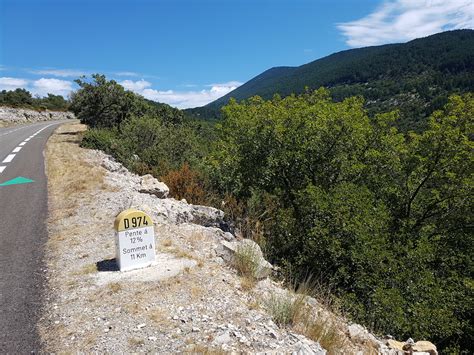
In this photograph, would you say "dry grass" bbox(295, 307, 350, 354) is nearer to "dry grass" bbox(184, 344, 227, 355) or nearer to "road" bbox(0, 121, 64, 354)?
"dry grass" bbox(184, 344, 227, 355)

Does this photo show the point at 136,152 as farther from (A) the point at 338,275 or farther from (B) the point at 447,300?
(B) the point at 447,300

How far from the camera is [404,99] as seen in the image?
117 m

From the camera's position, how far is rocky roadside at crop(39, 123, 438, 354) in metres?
4.07

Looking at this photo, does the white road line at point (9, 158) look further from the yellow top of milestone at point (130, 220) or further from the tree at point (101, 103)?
the yellow top of milestone at point (130, 220)

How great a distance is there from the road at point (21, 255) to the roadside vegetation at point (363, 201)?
14.6ft

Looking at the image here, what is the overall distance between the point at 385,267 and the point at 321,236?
192 cm

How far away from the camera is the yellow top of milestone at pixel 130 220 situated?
5.52 m

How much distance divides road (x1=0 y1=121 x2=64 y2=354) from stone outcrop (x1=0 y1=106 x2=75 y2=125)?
4030cm

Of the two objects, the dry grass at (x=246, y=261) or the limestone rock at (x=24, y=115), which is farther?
the limestone rock at (x=24, y=115)

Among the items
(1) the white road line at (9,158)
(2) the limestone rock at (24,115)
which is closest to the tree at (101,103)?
(1) the white road line at (9,158)

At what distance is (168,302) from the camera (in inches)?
188

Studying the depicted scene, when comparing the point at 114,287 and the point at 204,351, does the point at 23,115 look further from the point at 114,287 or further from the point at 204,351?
the point at 204,351

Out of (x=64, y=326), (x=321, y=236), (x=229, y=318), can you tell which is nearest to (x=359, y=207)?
(x=321, y=236)

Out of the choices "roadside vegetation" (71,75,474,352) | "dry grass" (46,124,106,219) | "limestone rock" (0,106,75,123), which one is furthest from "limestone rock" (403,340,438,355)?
"limestone rock" (0,106,75,123)
